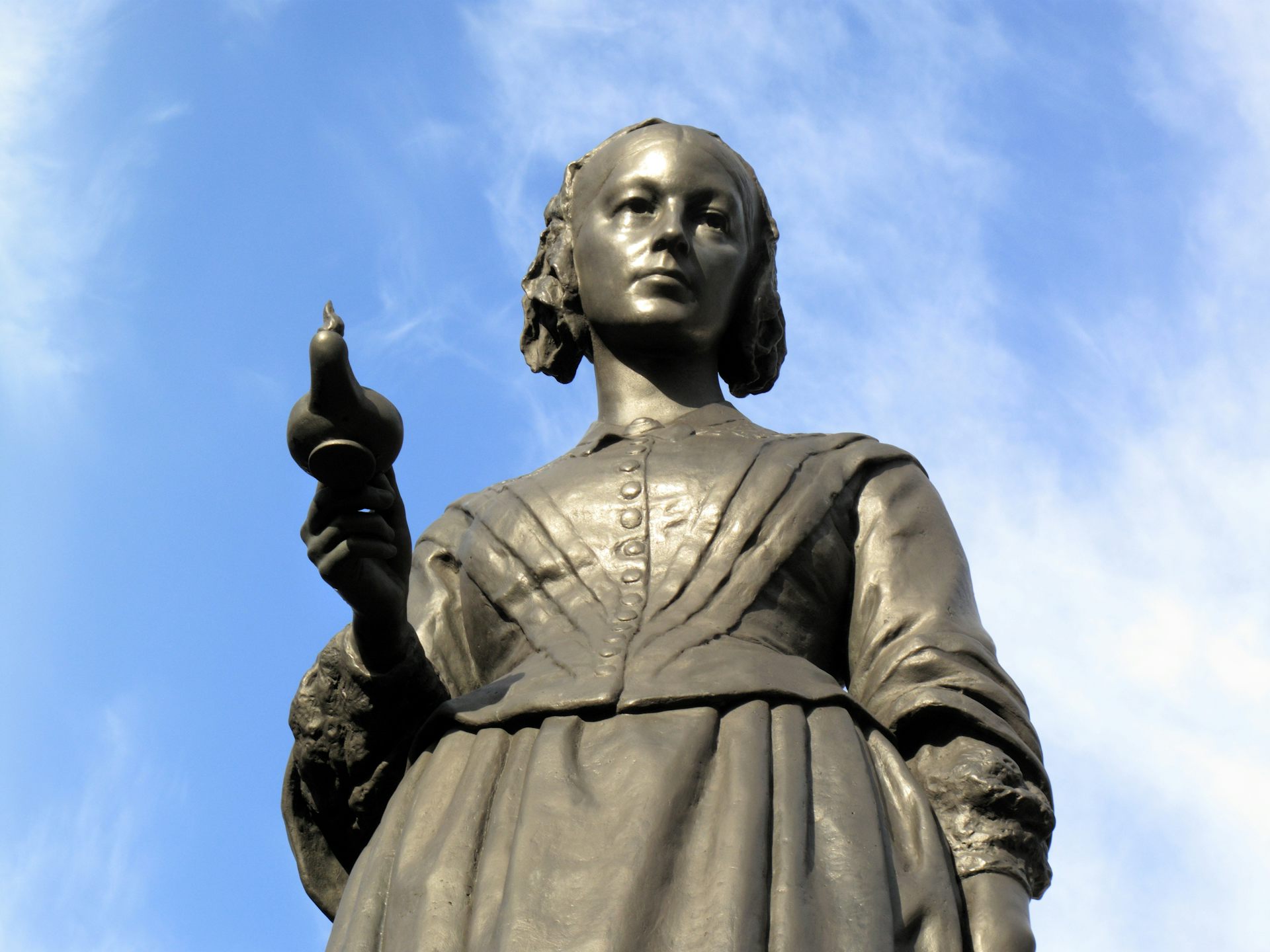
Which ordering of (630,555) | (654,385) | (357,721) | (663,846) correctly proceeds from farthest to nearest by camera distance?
(654,385) < (630,555) < (357,721) < (663,846)

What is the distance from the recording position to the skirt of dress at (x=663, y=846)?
20.6 feet

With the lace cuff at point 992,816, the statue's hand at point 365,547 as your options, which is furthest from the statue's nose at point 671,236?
the lace cuff at point 992,816

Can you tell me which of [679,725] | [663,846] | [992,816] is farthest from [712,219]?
[663,846]

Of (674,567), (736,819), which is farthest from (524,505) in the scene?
(736,819)

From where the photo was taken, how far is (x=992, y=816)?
685 cm

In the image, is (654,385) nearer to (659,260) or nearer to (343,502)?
(659,260)

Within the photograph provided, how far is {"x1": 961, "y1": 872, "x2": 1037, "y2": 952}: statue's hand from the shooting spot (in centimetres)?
654

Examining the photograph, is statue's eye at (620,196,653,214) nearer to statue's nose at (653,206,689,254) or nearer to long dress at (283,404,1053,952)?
statue's nose at (653,206,689,254)

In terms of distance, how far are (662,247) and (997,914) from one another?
3148 mm

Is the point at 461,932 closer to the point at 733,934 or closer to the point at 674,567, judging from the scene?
the point at 733,934

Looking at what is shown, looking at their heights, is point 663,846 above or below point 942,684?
below

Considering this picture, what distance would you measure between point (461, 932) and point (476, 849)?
1.04 feet

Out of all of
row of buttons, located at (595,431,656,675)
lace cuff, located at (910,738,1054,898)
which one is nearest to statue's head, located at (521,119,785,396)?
row of buttons, located at (595,431,656,675)

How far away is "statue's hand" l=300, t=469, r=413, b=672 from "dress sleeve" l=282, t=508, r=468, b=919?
22 centimetres
